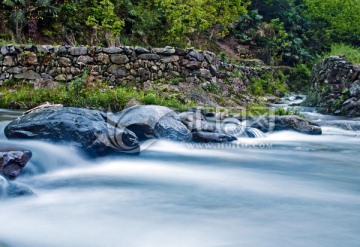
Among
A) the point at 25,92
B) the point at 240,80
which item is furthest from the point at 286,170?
the point at 240,80

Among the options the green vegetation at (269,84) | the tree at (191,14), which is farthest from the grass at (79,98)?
the tree at (191,14)

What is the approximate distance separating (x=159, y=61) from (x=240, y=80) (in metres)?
4.08

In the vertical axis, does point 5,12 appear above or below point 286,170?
above

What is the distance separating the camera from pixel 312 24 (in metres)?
27.4

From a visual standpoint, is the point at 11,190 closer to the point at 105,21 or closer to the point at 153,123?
the point at 153,123

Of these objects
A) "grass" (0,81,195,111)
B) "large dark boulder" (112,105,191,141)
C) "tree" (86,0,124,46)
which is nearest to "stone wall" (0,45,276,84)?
"grass" (0,81,195,111)

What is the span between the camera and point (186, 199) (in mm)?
4605

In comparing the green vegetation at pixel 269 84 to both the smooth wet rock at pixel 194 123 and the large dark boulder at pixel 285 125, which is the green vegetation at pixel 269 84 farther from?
the smooth wet rock at pixel 194 123

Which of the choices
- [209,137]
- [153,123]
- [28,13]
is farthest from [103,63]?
[209,137]

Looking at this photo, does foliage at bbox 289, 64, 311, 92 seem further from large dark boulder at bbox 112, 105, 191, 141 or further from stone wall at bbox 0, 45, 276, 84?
large dark boulder at bbox 112, 105, 191, 141

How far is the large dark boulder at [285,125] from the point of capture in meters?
9.35

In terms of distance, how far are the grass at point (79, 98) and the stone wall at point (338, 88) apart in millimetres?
5324

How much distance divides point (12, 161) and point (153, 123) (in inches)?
128

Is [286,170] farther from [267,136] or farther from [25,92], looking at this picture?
[25,92]
